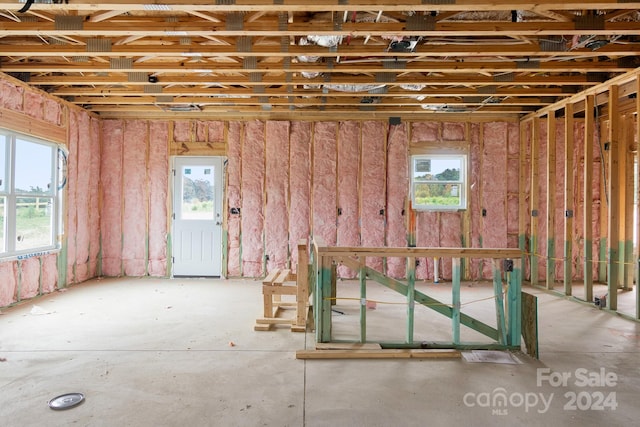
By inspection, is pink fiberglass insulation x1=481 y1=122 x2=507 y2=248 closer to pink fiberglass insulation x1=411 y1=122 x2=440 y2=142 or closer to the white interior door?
pink fiberglass insulation x1=411 y1=122 x2=440 y2=142

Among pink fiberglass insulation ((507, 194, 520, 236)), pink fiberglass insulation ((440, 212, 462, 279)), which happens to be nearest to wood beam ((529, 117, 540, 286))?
pink fiberglass insulation ((507, 194, 520, 236))

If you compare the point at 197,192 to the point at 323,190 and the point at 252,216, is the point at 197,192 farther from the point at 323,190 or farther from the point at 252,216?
the point at 323,190

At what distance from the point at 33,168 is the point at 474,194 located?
23.9ft

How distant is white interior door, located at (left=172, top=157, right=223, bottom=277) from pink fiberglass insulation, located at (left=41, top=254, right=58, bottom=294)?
1.79m

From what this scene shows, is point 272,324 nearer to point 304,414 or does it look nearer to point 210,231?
point 304,414

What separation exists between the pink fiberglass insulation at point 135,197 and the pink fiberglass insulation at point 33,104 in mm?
1531

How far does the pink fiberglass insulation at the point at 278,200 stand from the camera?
6.67m

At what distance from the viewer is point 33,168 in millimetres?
5246

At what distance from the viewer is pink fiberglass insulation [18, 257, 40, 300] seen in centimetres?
495

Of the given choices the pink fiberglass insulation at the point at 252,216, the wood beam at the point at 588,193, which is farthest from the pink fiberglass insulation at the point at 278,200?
the wood beam at the point at 588,193

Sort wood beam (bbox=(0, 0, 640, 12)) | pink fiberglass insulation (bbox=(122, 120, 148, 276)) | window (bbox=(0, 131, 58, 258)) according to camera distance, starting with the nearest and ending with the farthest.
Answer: wood beam (bbox=(0, 0, 640, 12)), window (bbox=(0, 131, 58, 258)), pink fiberglass insulation (bbox=(122, 120, 148, 276))

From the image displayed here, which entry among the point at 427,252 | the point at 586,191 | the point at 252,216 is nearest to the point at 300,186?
the point at 252,216

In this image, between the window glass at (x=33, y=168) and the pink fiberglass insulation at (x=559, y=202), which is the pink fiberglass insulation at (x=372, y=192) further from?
the window glass at (x=33, y=168)

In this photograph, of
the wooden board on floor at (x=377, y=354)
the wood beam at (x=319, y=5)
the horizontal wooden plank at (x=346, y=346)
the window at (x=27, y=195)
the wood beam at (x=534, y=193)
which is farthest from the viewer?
the wood beam at (x=534, y=193)
